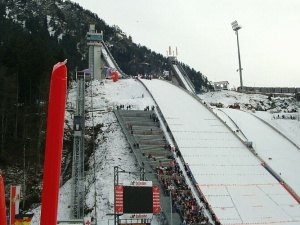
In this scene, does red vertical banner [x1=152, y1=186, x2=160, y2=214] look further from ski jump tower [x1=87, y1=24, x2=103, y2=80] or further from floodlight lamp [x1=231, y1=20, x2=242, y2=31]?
floodlight lamp [x1=231, y1=20, x2=242, y2=31]

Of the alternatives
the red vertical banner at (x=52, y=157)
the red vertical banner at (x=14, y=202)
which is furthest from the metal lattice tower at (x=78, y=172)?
the red vertical banner at (x=52, y=157)

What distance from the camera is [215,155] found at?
36.5 metres

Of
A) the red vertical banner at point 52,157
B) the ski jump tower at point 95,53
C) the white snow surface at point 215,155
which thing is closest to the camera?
the red vertical banner at point 52,157

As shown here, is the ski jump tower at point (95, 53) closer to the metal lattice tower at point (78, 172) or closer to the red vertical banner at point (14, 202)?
the metal lattice tower at point (78, 172)

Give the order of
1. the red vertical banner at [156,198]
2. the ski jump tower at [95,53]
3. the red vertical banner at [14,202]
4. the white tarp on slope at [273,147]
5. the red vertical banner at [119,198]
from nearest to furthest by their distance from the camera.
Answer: the red vertical banner at [14,202] < the red vertical banner at [119,198] < the red vertical banner at [156,198] < the white tarp on slope at [273,147] < the ski jump tower at [95,53]

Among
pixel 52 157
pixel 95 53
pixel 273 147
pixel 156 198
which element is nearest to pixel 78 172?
pixel 156 198

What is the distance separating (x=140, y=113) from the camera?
137 ft

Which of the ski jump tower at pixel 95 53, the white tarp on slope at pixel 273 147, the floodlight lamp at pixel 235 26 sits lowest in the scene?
the white tarp on slope at pixel 273 147

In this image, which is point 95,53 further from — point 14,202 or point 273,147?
point 14,202

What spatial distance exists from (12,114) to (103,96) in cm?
1572

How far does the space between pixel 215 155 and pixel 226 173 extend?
9.74ft

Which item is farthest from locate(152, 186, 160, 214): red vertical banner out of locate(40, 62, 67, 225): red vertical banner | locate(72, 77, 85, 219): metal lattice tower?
locate(40, 62, 67, 225): red vertical banner

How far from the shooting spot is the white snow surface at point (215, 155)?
28.9 meters

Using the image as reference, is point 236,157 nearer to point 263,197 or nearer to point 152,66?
point 263,197
